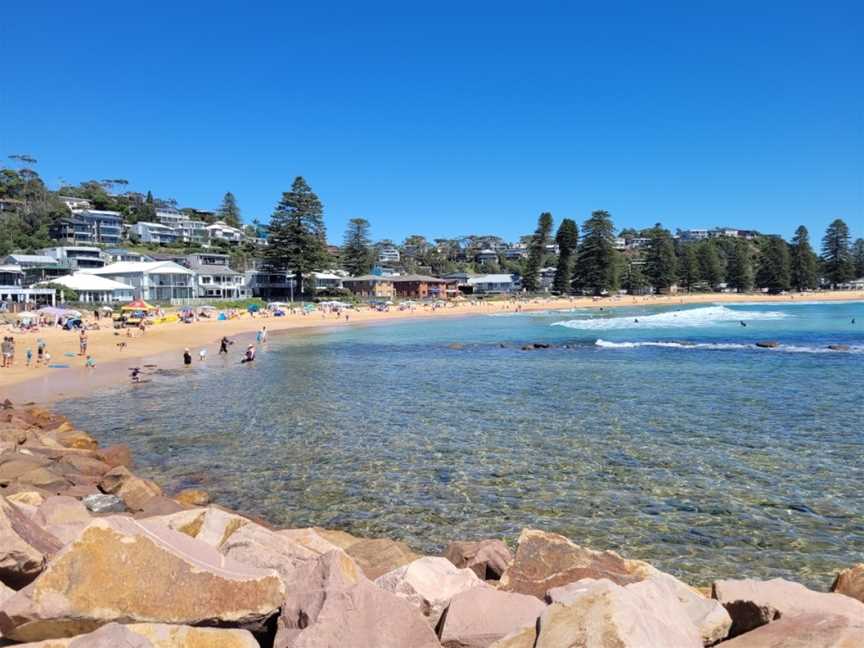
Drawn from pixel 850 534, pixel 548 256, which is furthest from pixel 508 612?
pixel 548 256

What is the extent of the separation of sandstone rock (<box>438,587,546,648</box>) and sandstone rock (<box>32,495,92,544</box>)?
408 centimetres

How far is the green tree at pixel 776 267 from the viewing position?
437 feet

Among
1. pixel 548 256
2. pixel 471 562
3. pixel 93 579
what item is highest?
pixel 548 256

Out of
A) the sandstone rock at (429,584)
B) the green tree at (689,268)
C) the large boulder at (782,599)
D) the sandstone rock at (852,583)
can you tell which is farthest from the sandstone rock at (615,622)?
the green tree at (689,268)

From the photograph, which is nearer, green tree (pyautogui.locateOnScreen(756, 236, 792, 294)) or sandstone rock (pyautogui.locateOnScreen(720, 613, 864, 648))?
sandstone rock (pyautogui.locateOnScreen(720, 613, 864, 648))

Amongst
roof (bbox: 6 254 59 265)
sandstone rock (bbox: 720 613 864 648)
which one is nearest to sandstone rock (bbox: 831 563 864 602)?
sandstone rock (bbox: 720 613 864 648)

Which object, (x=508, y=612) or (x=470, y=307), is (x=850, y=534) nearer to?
(x=508, y=612)

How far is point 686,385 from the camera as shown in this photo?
22.8 metres

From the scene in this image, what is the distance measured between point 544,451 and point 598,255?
114387 millimetres

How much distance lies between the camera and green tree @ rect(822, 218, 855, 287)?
136 metres

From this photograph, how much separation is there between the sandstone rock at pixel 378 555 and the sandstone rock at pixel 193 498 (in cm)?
375

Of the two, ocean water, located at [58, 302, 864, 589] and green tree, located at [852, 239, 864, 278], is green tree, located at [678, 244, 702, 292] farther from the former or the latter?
ocean water, located at [58, 302, 864, 589]

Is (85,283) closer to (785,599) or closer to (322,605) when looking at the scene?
(322,605)

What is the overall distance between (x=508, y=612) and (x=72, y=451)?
38.3 ft
